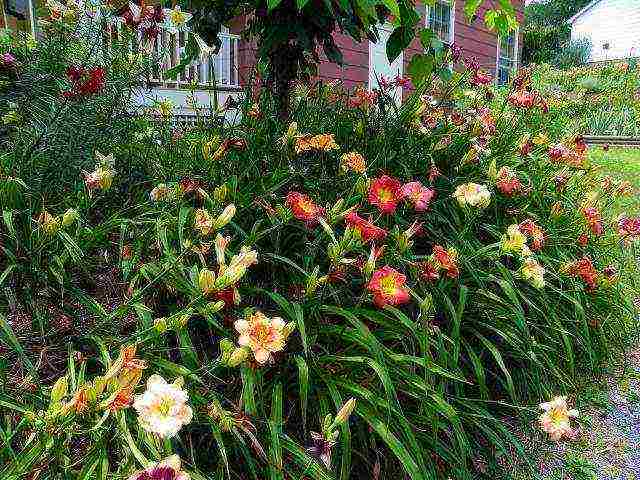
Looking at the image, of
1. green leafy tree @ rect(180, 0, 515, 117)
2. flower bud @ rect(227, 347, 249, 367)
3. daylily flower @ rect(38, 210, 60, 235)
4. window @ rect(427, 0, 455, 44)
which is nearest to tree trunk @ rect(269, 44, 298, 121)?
green leafy tree @ rect(180, 0, 515, 117)

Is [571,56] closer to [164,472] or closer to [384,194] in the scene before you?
[384,194]

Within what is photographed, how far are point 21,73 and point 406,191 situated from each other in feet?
5.44

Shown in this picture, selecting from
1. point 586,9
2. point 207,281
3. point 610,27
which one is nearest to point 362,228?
point 207,281

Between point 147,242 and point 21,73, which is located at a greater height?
point 21,73

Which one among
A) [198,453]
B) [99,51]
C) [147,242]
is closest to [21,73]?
[99,51]

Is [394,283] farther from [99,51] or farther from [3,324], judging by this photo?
[99,51]

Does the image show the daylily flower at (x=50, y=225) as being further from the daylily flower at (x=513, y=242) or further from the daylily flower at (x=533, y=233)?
the daylily flower at (x=533, y=233)

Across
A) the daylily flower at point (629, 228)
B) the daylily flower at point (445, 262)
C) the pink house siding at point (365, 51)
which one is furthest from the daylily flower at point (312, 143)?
the pink house siding at point (365, 51)

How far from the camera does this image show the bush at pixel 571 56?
22.6m

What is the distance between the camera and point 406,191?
1758 millimetres

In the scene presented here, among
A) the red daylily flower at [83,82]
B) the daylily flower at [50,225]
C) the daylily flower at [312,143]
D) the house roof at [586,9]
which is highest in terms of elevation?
the house roof at [586,9]

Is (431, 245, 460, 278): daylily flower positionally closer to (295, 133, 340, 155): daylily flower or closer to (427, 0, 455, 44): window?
(295, 133, 340, 155): daylily flower

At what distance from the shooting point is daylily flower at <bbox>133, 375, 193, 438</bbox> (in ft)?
3.20

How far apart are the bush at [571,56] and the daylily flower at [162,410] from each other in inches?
920
